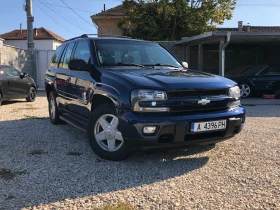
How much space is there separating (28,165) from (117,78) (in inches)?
64.6

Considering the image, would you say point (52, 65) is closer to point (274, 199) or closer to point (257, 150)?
point (257, 150)

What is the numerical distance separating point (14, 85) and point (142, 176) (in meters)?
8.28

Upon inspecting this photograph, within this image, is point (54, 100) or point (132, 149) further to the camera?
point (54, 100)

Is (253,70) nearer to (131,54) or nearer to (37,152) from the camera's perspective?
(131,54)

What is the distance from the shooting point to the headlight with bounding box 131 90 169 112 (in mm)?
3748

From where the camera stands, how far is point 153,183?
3496mm

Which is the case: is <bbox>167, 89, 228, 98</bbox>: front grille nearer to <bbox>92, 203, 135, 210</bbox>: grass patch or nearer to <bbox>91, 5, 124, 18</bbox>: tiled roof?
<bbox>92, 203, 135, 210</bbox>: grass patch

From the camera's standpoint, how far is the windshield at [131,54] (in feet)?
15.9

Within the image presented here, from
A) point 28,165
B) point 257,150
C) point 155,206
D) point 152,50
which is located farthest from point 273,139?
point 28,165

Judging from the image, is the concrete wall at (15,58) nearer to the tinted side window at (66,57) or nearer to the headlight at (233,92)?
the tinted side window at (66,57)

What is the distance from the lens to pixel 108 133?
13.6 feet

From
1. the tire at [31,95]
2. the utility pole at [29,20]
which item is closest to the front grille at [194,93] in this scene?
the tire at [31,95]

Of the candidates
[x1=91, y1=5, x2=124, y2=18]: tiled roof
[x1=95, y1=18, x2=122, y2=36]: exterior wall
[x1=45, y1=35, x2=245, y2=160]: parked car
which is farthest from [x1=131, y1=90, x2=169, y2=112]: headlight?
[x1=95, y1=18, x2=122, y2=36]: exterior wall

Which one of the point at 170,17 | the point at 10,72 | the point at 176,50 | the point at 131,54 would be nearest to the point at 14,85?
the point at 10,72
